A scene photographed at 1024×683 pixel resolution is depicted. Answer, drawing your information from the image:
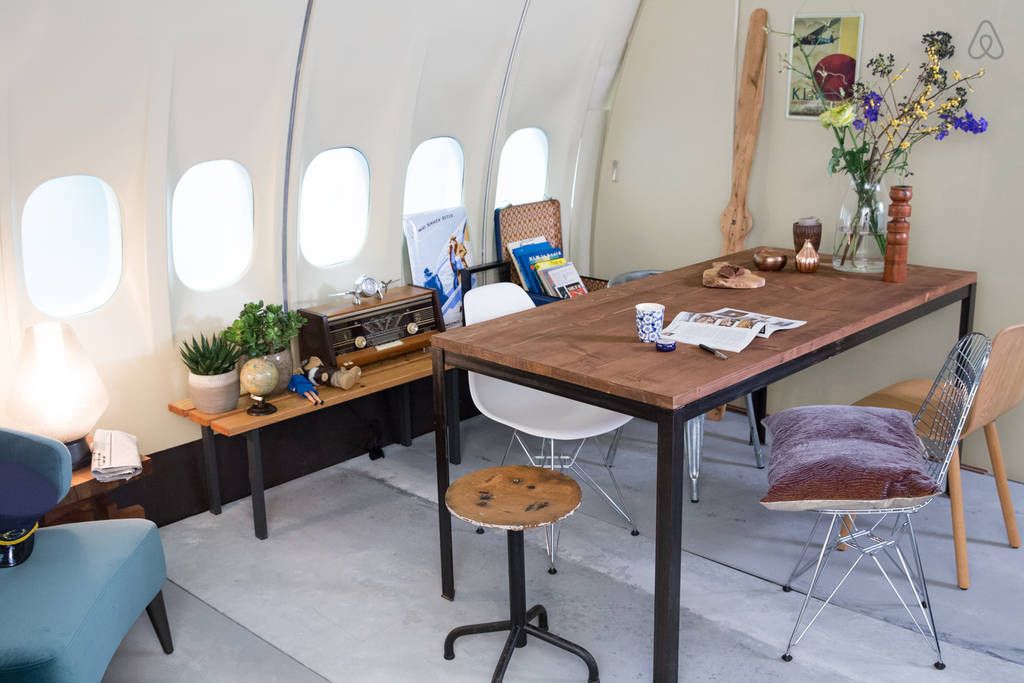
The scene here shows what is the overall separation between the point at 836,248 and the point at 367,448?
2.67 m

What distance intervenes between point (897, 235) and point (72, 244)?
366cm

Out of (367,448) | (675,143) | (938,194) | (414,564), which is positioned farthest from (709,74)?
(414,564)

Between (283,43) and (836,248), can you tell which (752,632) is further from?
(283,43)

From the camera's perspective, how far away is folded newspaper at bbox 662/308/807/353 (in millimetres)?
3605

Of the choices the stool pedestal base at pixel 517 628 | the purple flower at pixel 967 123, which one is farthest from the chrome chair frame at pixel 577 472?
the purple flower at pixel 967 123

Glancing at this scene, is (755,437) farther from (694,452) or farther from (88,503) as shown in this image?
(88,503)

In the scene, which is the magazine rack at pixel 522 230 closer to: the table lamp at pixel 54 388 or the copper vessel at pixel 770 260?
the copper vessel at pixel 770 260

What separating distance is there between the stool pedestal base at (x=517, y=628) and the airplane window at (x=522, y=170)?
3339mm

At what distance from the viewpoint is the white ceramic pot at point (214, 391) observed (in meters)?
4.46

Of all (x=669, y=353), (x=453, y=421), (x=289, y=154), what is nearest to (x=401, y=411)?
(x=453, y=421)

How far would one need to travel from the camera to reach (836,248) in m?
4.81

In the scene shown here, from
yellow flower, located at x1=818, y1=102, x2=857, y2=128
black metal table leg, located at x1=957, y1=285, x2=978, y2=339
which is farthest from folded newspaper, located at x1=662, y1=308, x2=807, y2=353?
black metal table leg, located at x1=957, y1=285, x2=978, y2=339

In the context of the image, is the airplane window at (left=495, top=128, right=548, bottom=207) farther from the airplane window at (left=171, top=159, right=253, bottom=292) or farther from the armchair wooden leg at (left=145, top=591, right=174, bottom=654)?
the armchair wooden leg at (left=145, top=591, right=174, bottom=654)

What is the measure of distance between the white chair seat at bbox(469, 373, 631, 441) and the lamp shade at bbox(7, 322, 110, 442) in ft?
5.18
